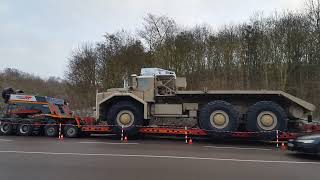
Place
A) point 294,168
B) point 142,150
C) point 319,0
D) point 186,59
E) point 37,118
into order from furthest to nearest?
point 186,59 < point 319,0 < point 37,118 < point 142,150 < point 294,168

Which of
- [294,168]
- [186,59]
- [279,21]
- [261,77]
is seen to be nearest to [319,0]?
[279,21]

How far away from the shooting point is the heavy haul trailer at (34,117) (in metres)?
22.7

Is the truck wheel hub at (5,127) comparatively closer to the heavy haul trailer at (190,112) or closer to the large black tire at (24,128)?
the large black tire at (24,128)

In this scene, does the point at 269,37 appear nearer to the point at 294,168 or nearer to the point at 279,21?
the point at 279,21

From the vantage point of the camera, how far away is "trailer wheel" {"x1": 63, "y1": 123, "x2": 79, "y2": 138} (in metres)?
22.2

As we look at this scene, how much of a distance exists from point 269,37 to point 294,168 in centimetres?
2540

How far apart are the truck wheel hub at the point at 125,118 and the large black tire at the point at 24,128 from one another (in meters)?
5.08

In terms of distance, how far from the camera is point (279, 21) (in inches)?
1442

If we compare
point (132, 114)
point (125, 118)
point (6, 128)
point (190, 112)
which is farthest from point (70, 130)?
point (190, 112)

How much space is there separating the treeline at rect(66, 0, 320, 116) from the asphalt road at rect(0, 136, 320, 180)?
18613 mm

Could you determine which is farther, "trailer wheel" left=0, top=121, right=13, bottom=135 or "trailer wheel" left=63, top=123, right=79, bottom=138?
"trailer wheel" left=0, top=121, right=13, bottom=135

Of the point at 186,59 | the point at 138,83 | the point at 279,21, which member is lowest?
the point at 138,83

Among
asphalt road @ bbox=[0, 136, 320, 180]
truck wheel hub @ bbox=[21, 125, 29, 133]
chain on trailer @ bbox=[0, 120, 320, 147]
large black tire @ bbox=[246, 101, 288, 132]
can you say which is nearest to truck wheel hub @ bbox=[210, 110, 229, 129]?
chain on trailer @ bbox=[0, 120, 320, 147]

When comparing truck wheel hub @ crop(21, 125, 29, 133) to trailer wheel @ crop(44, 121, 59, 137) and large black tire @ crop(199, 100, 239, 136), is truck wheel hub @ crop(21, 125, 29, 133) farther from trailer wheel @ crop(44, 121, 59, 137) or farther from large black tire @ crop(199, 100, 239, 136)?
large black tire @ crop(199, 100, 239, 136)
